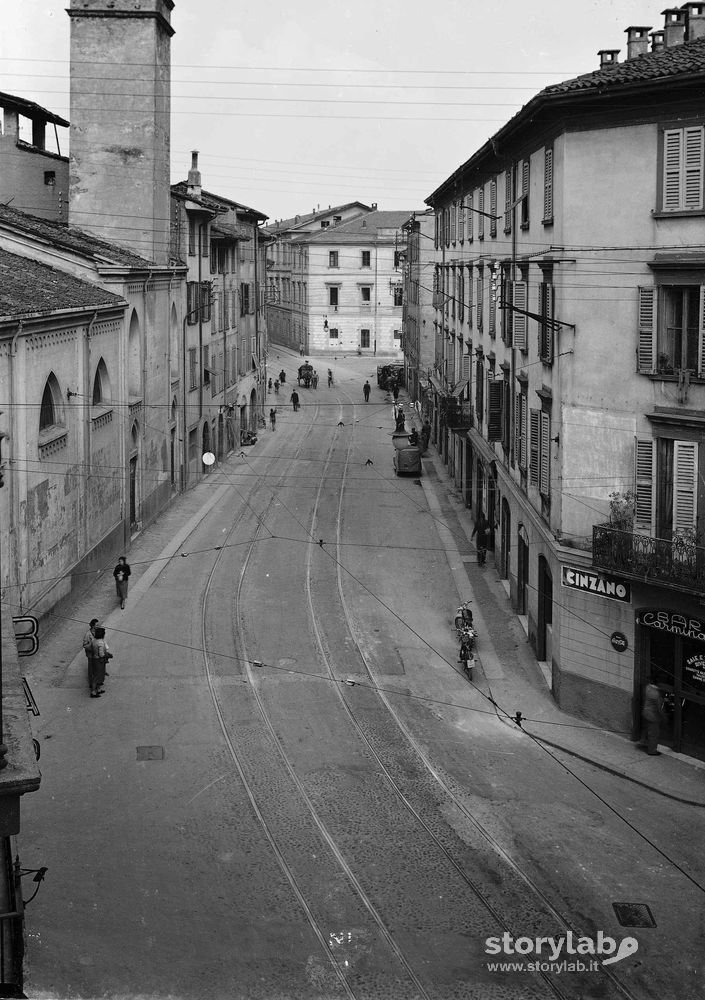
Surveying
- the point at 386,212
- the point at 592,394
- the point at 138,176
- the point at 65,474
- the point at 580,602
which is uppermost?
the point at 386,212

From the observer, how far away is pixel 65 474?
2955cm

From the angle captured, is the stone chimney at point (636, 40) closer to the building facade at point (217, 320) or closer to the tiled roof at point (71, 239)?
the tiled roof at point (71, 239)

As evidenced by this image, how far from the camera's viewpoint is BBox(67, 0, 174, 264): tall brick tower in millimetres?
42938

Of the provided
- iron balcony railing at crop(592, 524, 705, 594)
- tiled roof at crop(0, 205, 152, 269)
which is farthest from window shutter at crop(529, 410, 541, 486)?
tiled roof at crop(0, 205, 152, 269)

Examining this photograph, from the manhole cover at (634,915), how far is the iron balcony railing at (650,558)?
5943 mm

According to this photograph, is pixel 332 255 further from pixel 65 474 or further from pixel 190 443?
Answer: pixel 65 474

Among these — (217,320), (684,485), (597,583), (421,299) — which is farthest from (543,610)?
(421,299)

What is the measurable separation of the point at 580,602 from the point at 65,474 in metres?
13.2

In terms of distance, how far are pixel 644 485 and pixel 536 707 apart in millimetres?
5072

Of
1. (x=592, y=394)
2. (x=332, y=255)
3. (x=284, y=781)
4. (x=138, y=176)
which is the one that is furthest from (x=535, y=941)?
(x=332, y=255)

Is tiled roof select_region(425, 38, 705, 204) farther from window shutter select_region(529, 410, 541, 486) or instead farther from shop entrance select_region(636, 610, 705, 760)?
shop entrance select_region(636, 610, 705, 760)

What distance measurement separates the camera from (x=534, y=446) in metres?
26.9

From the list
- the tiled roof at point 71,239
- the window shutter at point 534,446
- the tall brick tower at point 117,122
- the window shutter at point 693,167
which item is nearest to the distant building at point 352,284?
the tall brick tower at point 117,122

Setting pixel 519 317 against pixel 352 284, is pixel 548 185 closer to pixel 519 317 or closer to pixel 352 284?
pixel 519 317
